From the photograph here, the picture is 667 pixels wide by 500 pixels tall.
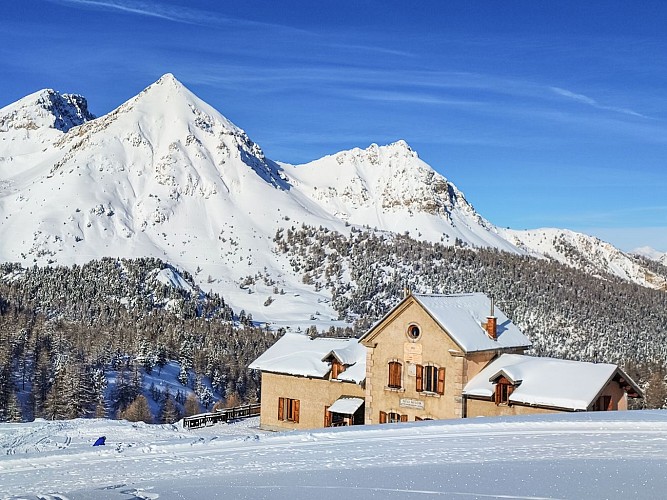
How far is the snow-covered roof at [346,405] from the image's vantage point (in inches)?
1373

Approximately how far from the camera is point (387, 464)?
14477 millimetres

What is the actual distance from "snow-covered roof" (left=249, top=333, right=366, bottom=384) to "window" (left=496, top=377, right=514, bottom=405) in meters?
7.25

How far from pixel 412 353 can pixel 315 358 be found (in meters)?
6.34

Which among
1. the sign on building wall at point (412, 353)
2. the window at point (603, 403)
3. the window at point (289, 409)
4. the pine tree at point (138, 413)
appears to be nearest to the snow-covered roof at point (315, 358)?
the window at point (289, 409)

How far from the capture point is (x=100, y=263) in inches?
7534

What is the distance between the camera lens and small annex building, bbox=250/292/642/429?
29.9 m

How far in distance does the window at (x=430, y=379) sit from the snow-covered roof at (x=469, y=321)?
180 cm

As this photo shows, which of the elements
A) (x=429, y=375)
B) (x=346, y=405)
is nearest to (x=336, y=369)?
(x=346, y=405)

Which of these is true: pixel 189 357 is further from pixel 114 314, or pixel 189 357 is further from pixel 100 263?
pixel 100 263

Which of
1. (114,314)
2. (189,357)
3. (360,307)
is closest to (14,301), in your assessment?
(114,314)

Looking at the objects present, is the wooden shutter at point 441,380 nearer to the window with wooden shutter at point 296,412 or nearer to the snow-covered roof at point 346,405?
the snow-covered roof at point 346,405

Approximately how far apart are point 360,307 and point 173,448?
580 ft

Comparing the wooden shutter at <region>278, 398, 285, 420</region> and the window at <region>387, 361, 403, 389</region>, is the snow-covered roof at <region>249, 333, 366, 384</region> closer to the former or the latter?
the wooden shutter at <region>278, 398, 285, 420</region>

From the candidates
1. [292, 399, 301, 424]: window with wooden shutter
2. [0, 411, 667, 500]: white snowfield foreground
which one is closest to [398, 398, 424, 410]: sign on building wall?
[292, 399, 301, 424]: window with wooden shutter
